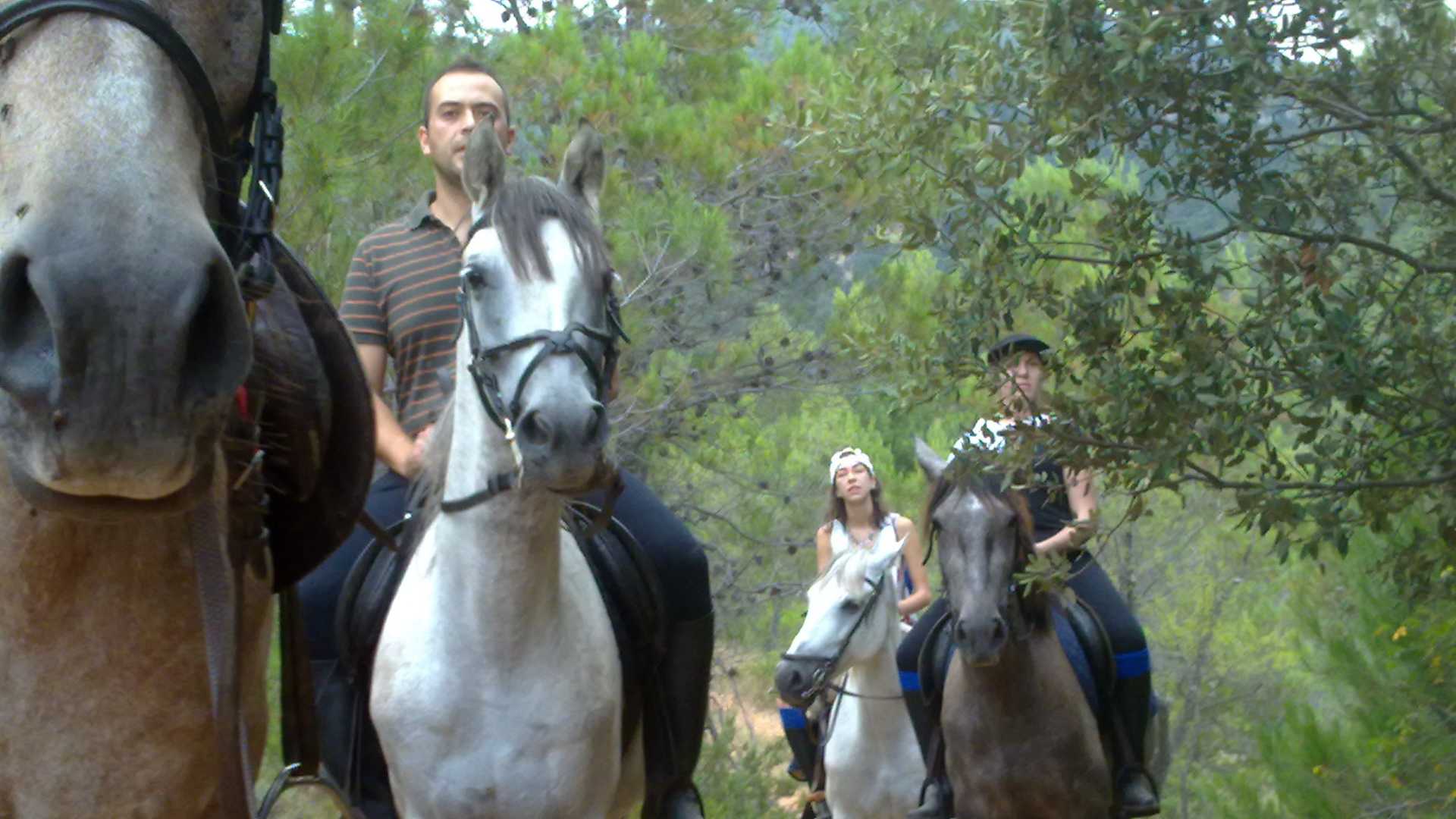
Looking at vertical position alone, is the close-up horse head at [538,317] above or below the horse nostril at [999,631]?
above

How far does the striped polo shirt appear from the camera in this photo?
5.89 meters

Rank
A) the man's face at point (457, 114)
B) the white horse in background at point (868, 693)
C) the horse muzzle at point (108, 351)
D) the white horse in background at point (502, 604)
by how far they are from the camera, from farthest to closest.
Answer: the white horse in background at point (868, 693) → the man's face at point (457, 114) → the white horse in background at point (502, 604) → the horse muzzle at point (108, 351)

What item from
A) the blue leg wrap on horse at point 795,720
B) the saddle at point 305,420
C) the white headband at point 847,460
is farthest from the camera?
the blue leg wrap on horse at point 795,720

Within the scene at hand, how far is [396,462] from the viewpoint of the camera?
19.4ft

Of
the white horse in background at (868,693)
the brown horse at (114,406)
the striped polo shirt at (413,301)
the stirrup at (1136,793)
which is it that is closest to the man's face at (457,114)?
the striped polo shirt at (413,301)

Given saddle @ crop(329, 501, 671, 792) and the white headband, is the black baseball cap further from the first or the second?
the white headband

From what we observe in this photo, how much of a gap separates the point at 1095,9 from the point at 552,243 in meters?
1.85

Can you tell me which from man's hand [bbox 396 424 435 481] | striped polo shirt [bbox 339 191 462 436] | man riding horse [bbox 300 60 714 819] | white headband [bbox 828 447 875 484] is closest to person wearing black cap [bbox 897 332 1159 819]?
white headband [bbox 828 447 875 484]

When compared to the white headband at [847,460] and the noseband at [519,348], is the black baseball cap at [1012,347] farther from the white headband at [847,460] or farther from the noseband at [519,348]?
the white headband at [847,460]

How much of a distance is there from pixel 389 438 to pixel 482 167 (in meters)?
0.92

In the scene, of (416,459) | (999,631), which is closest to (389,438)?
(416,459)

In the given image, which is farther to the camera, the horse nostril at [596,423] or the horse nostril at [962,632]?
the horse nostril at [962,632]

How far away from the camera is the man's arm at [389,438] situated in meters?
5.87

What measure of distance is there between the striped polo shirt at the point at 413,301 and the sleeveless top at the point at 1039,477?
173cm
